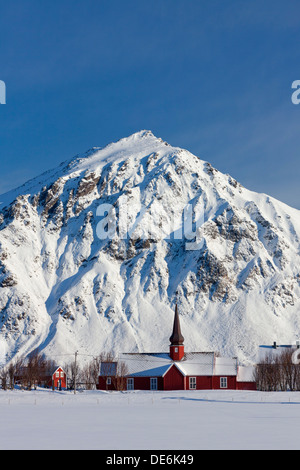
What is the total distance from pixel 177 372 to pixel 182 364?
2.81 metres

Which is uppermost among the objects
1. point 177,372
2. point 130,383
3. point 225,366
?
point 225,366

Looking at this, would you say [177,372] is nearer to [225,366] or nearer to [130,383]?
[130,383]

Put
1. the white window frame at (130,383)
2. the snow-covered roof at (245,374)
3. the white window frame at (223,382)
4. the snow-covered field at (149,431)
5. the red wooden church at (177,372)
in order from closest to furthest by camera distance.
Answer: the snow-covered field at (149,431) → the red wooden church at (177,372) → the white window frame at (223,382) → the white window frame at (130,383) → the snow-covered roof at (245,374)

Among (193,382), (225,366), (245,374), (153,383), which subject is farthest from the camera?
(245,374)

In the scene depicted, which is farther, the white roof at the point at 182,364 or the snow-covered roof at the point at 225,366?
the snow-covered roof at the point at 225,366

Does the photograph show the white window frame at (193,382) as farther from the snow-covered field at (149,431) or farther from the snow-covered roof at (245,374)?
the snow-covered field at (149,431)

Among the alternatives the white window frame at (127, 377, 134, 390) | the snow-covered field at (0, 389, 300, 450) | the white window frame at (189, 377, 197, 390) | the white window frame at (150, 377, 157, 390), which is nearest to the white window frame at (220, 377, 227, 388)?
the white window frame at (189, 377, 197, 390)

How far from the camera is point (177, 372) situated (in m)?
101

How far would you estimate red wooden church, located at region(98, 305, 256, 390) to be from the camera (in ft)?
331

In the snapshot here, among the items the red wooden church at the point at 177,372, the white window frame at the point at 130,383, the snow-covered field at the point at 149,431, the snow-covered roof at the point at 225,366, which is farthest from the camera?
the snow-covered roof at the point at 225,366

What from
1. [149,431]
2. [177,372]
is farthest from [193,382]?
[149,431]

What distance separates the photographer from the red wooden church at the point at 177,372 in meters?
101

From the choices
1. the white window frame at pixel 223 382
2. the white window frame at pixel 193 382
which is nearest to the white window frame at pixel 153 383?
the white window frame at pixel 193 382

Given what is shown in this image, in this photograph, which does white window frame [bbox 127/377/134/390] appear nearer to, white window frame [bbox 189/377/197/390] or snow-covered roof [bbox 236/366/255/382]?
white window frame [bbox 189/377/197/390]
